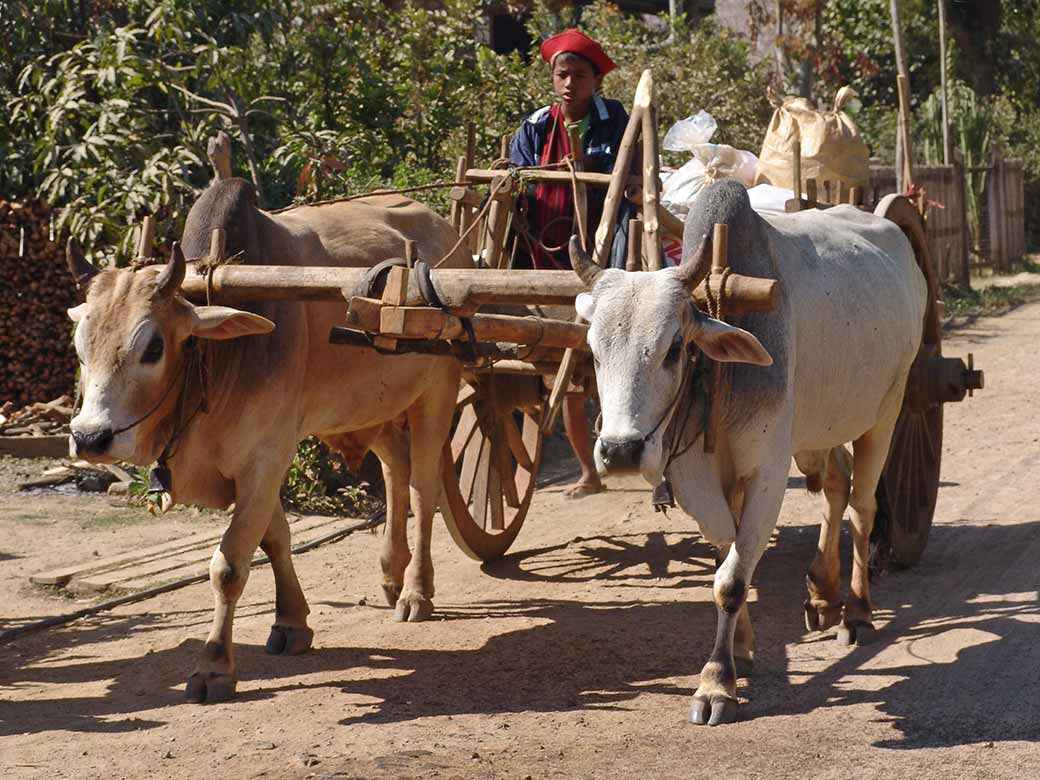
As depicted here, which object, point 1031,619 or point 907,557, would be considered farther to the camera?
point 907,557

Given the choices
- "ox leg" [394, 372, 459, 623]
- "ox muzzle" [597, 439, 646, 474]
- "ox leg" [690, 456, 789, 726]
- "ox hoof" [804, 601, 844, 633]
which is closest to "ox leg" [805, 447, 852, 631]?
"ox hoof" [804, 601, 844, 633]

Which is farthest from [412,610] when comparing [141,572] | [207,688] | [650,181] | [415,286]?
[650,181]

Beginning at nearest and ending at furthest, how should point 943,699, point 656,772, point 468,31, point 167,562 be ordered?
1. point 656,772
2. point 943,699
3. point 167,562
4. point 468,31

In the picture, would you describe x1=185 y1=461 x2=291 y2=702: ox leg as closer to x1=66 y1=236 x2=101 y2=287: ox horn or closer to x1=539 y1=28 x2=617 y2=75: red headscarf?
x1=66 y1=236 x2=101 y2=287: ox horn

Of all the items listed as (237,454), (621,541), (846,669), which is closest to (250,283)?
(237,454)

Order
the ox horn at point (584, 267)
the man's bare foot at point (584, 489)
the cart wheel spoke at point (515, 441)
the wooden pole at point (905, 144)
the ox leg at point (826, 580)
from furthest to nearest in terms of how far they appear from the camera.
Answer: the man's bare foot at point (584, 489), the cart wheel spoke at point (515, 441), the wooden pole at point (905, 144), the ox leg at point (826, 580), the ox horn at point (584, 267)

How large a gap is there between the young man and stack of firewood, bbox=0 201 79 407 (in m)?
4.18

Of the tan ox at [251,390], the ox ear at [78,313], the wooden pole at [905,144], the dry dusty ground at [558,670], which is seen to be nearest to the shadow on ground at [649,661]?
the dry dusty ground at [558,670]

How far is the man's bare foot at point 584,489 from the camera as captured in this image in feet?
27.1

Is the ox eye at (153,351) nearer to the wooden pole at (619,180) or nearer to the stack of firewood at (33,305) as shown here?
the wooden pole at (619,180)

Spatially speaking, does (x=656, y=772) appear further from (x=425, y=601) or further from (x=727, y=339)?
(x=425, y=601)

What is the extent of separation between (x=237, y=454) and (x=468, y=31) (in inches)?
362

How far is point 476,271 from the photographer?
4.79 meters

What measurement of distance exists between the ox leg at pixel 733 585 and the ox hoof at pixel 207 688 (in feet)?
5.07
